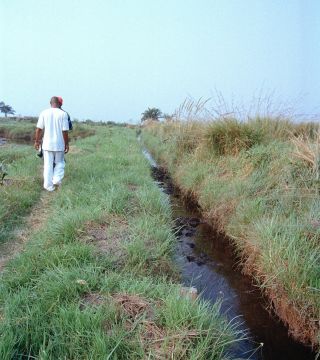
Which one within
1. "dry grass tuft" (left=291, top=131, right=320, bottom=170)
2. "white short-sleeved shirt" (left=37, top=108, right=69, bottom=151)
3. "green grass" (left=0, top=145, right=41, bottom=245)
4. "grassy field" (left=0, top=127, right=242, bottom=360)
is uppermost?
"white short-sleeved shirt" (left=37, top=108, right=69, bottom=151)

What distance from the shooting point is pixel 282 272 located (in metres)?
3.53

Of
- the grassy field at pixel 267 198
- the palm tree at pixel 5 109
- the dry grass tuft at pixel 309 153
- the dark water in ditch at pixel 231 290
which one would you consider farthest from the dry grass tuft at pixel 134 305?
the palm tree at pixel 5 109

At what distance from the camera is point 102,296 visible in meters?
2.98

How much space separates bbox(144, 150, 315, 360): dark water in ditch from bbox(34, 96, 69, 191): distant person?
2.68 meters

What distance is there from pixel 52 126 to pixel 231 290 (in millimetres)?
4656

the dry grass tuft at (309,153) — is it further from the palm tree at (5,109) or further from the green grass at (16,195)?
the palm tree at (5,109)

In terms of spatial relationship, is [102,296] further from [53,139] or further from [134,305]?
[53,139]

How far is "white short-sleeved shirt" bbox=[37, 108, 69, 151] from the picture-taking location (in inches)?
271

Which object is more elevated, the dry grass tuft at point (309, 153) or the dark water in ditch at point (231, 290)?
the dry grass tuft at point (309, 153)

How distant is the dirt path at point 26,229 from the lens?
13.8 ft

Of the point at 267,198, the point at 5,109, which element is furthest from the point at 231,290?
the point at 5,109

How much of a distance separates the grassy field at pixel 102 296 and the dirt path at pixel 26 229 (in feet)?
0.30

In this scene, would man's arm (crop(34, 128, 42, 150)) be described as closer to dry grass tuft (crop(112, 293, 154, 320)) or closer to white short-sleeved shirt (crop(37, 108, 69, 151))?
white short-sleeved shirt (crop(37, 108, 69, 151))

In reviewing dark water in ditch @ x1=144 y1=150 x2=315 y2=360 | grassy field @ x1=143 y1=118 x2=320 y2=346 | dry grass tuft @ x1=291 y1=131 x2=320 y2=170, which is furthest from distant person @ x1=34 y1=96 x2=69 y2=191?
dry grass tuft @ x1=291 y1=131 x2=320 y2=170
